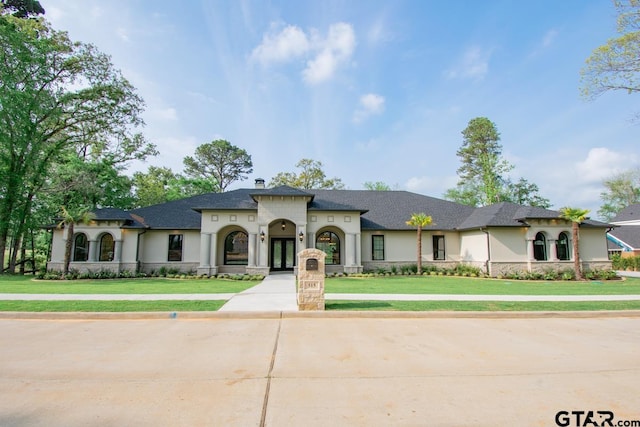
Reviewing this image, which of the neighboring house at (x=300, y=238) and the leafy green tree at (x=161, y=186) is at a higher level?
the leafy green tree at (x=161, y=186)

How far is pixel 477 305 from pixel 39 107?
2769cm

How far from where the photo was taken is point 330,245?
22562 mm

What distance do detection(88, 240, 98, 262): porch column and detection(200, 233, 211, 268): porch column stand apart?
6777mm

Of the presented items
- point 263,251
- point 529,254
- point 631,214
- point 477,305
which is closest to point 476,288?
point 477,305

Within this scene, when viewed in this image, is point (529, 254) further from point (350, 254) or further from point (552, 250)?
point (350, 254)

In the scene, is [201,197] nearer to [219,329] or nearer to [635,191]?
[219,329]

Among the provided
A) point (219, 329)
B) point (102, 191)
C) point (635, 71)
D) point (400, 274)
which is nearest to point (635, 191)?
point (635, 71)

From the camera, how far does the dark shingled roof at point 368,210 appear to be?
20.2 metres

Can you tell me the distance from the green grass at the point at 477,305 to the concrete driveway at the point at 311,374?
4.93 feet

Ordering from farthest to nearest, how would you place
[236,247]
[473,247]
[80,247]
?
1. [236,247]
2. [473,247]
3. [80,247]

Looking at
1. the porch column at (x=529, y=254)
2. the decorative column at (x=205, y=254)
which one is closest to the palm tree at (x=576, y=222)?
the porch column at (x=529, y=254)

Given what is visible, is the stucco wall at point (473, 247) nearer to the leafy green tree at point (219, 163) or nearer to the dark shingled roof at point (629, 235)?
the dark shingled roof at point (629, 235)

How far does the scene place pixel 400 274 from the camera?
21.2m

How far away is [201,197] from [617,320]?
2352 centimetres
